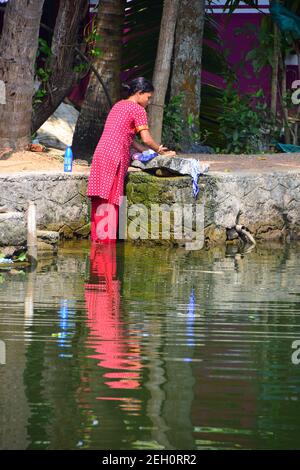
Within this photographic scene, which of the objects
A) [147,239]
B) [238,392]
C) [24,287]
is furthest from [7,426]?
[147,239]

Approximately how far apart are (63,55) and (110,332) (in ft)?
26.0

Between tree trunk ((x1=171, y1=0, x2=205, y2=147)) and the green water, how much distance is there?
5552mm

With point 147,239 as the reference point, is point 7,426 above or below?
below

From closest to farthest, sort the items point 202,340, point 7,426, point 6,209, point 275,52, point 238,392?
point 7,426 → point 238,392 → point 202,340 → point 6,209 → point 275,52

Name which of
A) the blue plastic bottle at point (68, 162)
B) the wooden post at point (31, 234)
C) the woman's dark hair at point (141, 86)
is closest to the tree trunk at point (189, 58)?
the blue plastic bottle at point (68, 162)

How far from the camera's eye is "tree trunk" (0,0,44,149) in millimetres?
14555

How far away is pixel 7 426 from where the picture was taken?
20.6ft

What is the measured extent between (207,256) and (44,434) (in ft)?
23.4

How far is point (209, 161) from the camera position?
1555cm

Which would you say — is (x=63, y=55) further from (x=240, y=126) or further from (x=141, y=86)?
(x=141, y=86)

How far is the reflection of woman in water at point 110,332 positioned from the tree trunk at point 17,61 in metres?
3.03

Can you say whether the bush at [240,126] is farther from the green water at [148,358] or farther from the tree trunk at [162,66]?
the green water at [148,358]

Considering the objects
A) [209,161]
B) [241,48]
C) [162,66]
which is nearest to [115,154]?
[209,161]
